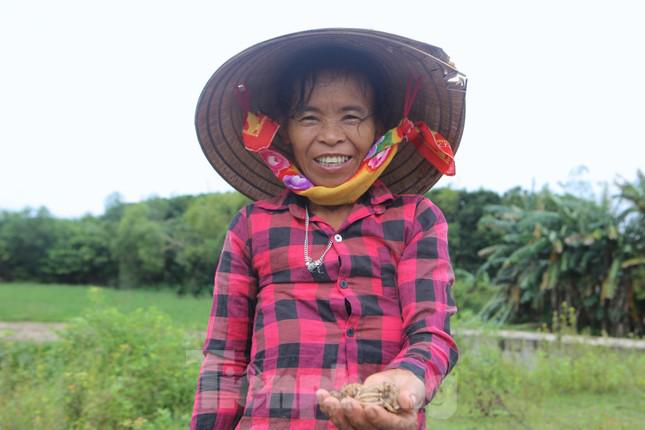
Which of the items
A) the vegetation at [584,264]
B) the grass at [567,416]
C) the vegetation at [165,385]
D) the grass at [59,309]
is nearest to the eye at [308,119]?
the vegetation at [165,385]

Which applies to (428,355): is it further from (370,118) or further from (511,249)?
(511,249)

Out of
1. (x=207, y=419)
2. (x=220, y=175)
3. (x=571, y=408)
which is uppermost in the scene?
(x=220, y=175)

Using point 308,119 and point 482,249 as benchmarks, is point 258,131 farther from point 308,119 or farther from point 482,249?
point 482,249

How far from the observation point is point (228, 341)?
1.76 meters

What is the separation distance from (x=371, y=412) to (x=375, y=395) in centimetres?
4

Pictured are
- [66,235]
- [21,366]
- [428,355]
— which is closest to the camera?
[428,355]

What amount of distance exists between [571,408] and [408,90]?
152 inches

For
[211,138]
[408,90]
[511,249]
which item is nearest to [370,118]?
[408,90]

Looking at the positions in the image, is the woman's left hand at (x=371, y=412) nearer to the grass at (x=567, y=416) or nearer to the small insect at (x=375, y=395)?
the small insect at (x=375, y=395)

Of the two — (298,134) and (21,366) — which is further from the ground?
(298,134)

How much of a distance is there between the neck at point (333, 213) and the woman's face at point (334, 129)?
6 centimetres

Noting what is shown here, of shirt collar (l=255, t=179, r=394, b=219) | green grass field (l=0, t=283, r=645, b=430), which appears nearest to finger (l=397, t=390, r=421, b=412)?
shirt collar (l=255, t=179, r=394, b=219)

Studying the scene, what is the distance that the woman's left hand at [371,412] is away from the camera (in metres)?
1.23

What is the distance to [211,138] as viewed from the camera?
2088mm
